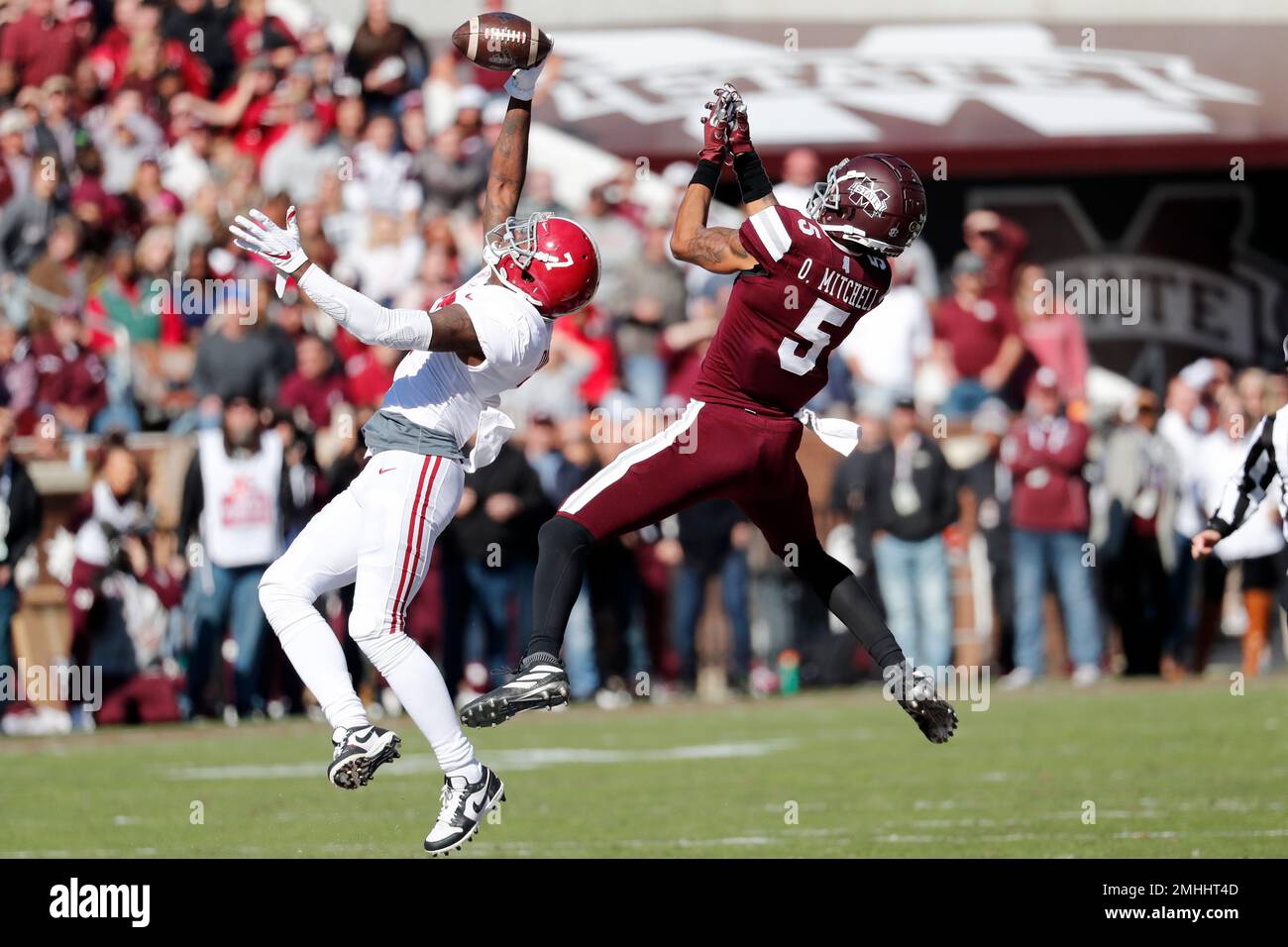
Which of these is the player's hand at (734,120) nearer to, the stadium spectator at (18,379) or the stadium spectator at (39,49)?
the stadium spectator at (18,379)

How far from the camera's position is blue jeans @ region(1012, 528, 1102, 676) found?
1719 cm

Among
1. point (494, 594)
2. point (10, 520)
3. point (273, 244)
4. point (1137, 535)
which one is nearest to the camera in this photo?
point (273, 244)

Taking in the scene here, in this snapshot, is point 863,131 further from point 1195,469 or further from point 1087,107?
point 1195,469

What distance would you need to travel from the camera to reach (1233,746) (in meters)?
13.4

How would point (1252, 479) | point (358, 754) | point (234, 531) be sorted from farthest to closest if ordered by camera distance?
point (234, 531) → point (1252, 479) → point (358, 754)

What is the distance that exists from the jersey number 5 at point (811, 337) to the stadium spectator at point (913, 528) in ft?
27.3

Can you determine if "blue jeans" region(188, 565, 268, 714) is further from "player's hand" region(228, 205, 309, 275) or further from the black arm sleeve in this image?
"player's hand" region(228, 205, 309, 275)

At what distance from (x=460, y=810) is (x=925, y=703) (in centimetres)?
183

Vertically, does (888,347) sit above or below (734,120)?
above

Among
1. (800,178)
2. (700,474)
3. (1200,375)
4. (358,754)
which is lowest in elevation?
(358,754)

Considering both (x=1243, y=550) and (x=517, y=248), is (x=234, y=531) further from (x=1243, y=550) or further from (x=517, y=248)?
(x=1243, y=550)

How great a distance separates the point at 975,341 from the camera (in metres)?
18.0

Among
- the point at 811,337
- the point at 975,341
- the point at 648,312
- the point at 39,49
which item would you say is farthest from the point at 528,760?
the point at 39,49

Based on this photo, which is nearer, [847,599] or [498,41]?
[498,41]
